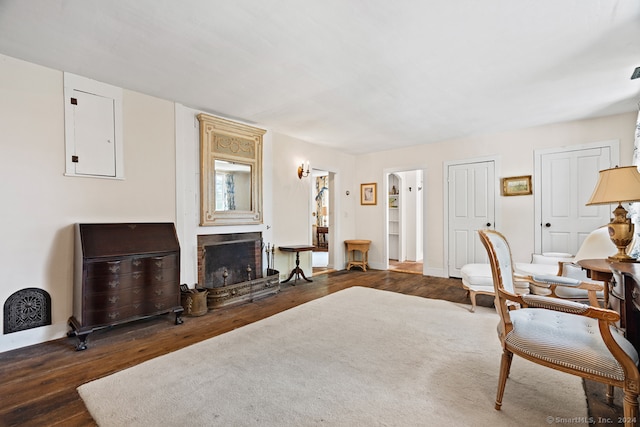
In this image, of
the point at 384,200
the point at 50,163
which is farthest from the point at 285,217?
the point at 50,163

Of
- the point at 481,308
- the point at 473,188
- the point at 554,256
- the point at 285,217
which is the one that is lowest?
the point at 481,308

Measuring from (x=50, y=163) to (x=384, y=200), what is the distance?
5274 mm

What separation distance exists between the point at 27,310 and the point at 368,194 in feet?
18.1

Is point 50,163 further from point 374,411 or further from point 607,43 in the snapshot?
point 607,43

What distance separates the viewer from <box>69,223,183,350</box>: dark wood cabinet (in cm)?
258

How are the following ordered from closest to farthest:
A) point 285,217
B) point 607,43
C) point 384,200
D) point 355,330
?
point 607,43, point 355,330, point 285,217, point 384,200

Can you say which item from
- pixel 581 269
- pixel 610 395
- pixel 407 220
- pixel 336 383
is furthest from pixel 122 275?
pixel 407 220

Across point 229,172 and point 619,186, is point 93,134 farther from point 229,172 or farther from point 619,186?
point 619,186

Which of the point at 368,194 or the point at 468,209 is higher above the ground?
the point at 368,194

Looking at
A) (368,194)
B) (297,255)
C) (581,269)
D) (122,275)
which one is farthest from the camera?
(368,194)

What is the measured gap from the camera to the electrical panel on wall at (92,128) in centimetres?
281

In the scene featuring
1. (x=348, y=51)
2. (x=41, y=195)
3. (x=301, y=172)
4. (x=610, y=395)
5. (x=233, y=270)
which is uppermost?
(x=348, y=51)

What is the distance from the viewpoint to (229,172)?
4.09 metres

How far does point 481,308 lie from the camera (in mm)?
3562
